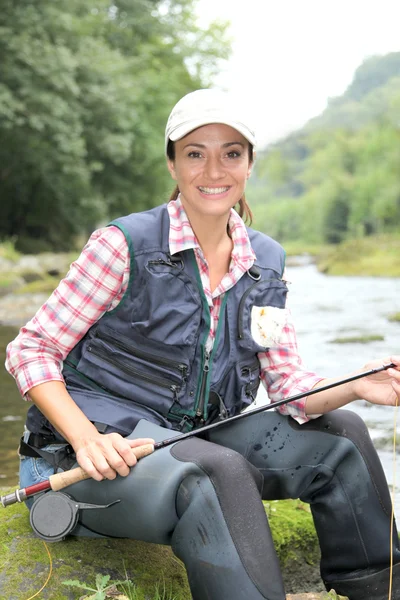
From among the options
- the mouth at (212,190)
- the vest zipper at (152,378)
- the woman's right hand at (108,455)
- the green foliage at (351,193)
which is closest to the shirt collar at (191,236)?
the mouth at (212,190)

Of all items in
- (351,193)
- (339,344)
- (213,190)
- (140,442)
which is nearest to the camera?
(140,442)

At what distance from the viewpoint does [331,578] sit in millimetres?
2352

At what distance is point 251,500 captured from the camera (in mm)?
1952

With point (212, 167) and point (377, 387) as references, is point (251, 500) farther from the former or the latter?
point (212, 167)

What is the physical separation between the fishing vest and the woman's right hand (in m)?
0.17

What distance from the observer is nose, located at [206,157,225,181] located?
2420 mm

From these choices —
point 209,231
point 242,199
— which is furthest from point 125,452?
point 242,199

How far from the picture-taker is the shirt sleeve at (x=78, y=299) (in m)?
2.29

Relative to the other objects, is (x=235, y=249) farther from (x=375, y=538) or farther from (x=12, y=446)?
(x=12, y=446)

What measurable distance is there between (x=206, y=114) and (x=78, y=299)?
2.24ft

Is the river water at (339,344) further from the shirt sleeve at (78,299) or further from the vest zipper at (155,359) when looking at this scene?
the shirt sleeve at (78,299)

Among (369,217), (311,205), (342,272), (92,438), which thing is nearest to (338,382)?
(92,438)

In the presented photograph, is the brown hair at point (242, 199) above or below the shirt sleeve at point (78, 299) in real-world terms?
above

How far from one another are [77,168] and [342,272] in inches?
480
